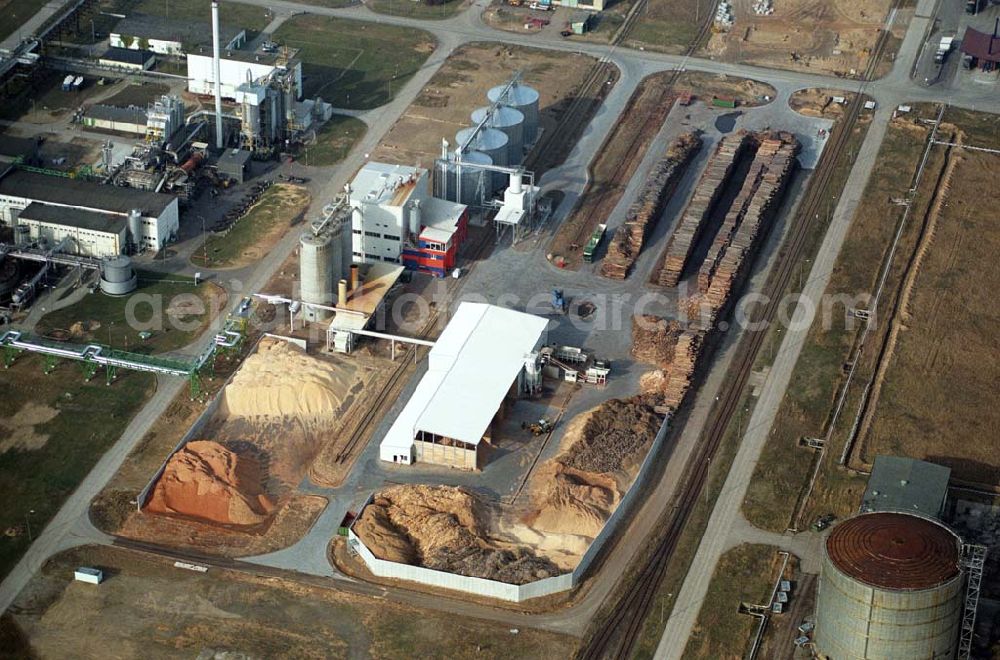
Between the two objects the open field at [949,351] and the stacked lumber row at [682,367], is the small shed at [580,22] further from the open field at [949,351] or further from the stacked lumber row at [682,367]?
the stacked lumber row at [682,367]

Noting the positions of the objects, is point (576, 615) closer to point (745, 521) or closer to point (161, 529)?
point (745, 521)

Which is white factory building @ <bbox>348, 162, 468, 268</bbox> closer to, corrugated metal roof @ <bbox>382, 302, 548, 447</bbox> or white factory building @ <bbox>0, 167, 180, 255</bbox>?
corrugated metal roof @ <bbox>382, 302, 548, 447</bbox>

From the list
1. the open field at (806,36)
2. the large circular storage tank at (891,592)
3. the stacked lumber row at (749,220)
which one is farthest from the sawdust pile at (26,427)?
the open field at (806,36)

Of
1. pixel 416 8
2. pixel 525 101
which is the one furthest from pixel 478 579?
pixel 416 8

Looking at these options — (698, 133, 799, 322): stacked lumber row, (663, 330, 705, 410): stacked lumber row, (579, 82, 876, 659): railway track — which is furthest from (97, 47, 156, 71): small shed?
(663, 330, 705, 410): stacked lumber row

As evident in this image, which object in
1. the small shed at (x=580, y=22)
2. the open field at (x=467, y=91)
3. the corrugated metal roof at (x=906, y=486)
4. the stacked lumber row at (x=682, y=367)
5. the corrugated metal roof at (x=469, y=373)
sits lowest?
the open field at (x=467, y=91)

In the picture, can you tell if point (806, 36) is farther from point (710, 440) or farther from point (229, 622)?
point (229, 622)

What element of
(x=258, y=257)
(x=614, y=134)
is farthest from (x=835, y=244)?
(x=258, y=257)
